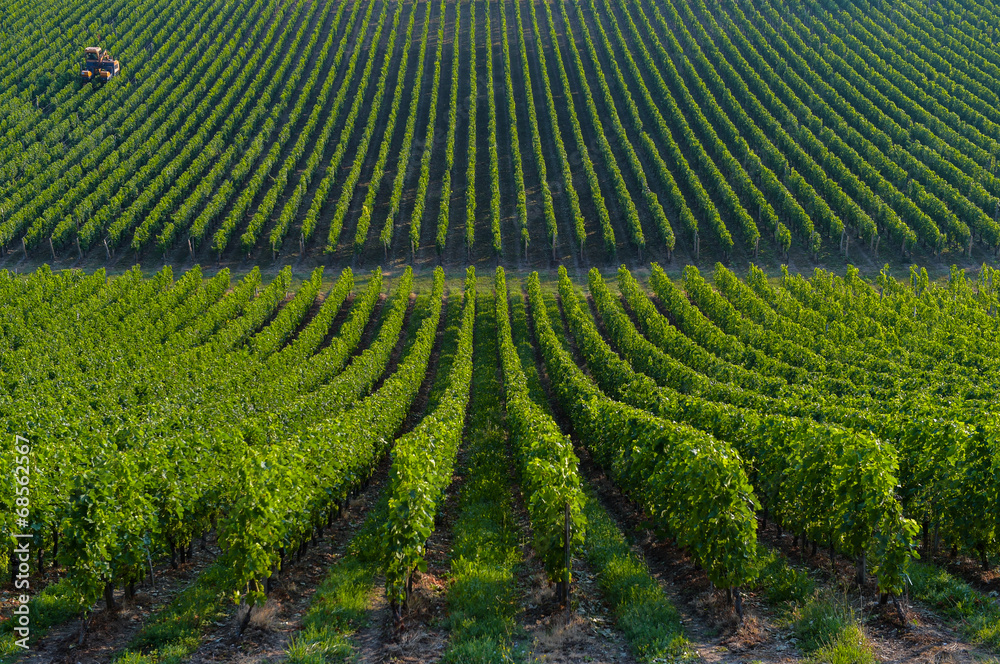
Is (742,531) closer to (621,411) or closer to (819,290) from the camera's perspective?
(621,411)

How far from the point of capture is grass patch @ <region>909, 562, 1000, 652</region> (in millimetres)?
12812

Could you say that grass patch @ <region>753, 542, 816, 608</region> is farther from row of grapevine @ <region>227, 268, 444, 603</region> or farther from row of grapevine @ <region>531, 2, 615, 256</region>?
row of grapevine @ <region>531, 2, 615, 256</region>

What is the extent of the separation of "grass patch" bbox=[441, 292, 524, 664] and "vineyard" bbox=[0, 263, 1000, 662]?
0.27ft

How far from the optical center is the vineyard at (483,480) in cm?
1448

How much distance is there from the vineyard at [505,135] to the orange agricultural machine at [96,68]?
1.74 metres

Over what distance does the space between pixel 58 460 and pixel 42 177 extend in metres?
75.0

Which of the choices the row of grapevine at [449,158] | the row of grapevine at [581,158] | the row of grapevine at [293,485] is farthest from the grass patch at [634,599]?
the row of grapevine at [449,158]

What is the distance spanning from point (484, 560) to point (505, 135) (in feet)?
267

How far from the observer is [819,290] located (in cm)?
5222

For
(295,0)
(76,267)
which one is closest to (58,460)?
(76,267)

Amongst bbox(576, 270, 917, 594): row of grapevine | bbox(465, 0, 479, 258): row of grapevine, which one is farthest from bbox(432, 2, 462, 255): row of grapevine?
bbox(576, 270, 917, 594): row of grapevine

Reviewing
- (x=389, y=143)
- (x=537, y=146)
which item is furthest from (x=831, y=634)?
(x=389, y=143)

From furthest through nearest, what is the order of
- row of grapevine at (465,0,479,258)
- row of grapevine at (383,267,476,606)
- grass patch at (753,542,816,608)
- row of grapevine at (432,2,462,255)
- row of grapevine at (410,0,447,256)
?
row of grapevine at (465,0,479,258)
row of grapevine at (410,0,447,256)
row of grapevine at (432,2,462,255)
grass patch at (753,542,816,608)
row of grapevine at (383,267,476,606)

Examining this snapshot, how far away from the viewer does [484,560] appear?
17.6 metres
